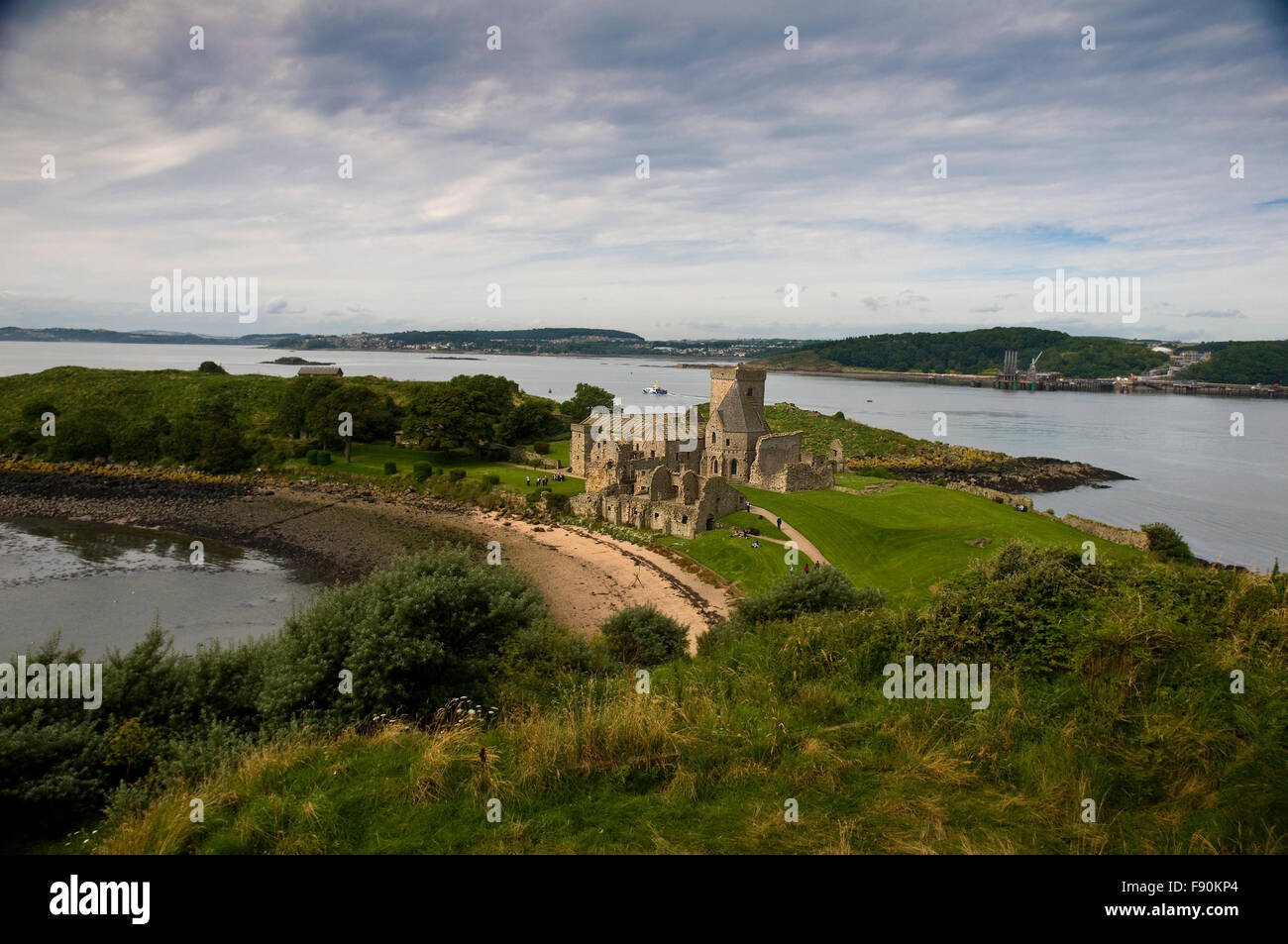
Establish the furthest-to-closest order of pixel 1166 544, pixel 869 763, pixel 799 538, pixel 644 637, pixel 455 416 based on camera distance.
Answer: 1. pixel 455 416
2. pixel 799 538
3. pixel 1166 544
4. pixel 644 637
5. pixel 869 763

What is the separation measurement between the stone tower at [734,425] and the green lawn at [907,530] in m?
2.40

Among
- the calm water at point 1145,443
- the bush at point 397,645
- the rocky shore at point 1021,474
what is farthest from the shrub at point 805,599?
the rocky shore at point 1021,474

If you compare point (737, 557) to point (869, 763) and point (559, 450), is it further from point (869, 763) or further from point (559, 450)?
point (559, 450)

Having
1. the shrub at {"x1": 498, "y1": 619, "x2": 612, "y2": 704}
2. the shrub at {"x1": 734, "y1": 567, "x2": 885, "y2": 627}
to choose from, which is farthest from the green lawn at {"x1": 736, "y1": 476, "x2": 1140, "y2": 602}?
the shrub at {"x1": 498, "y1": 619, "x2": 612, "y2": 704}

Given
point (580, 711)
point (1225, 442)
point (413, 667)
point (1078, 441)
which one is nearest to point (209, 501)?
point (413, 667)

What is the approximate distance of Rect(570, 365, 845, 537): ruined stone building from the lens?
118ft

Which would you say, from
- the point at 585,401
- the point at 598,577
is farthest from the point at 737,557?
the point at 585,401

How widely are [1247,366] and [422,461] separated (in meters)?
202

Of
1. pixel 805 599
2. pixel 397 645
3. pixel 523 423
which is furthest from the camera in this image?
pixel 523 423

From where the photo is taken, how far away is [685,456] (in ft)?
144

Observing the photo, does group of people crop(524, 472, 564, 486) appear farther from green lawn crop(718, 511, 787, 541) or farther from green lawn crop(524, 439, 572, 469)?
green lawn crop(718, 511, 787, 541)

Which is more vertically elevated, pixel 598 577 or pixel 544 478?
pixel 544 478

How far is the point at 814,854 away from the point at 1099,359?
227m
